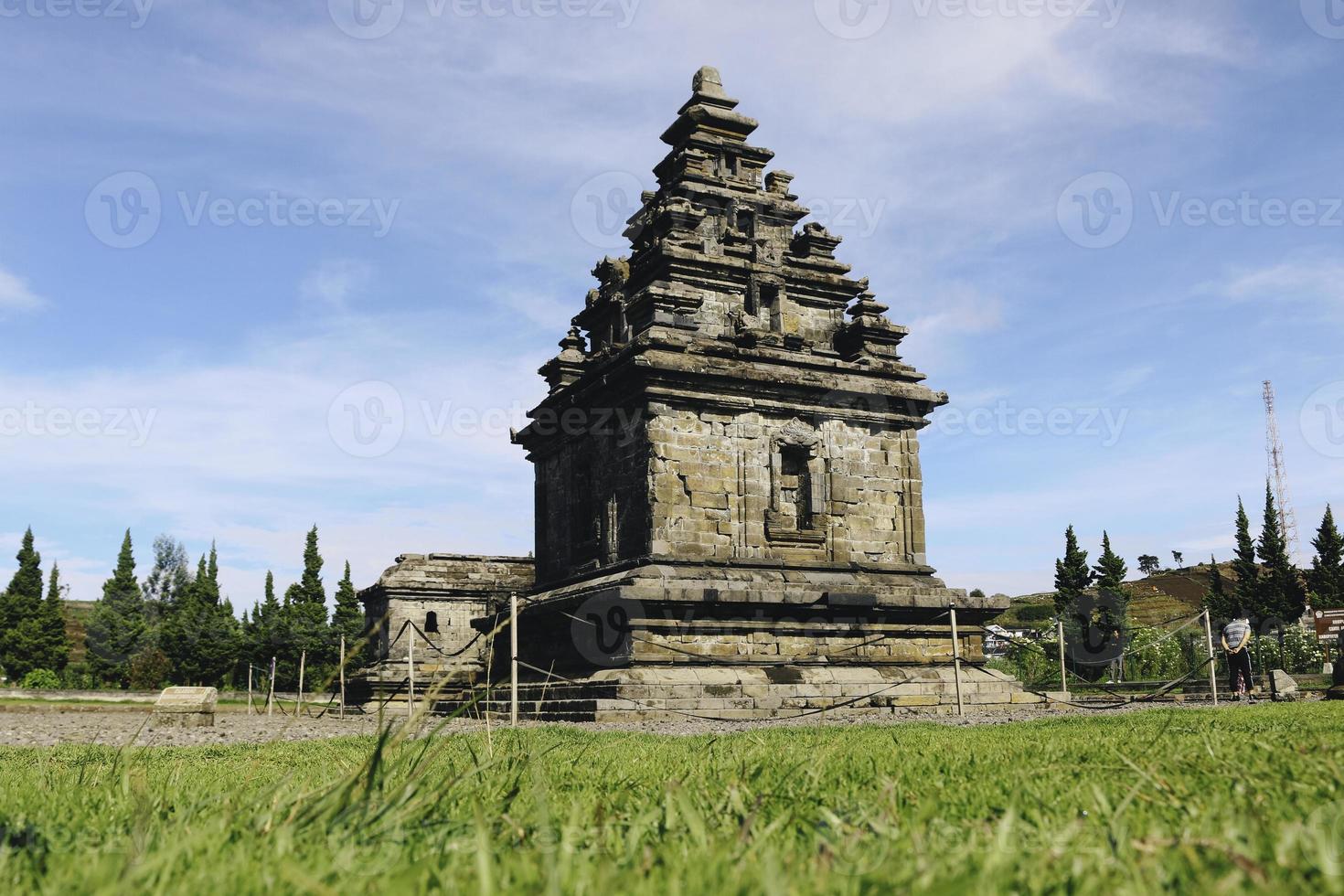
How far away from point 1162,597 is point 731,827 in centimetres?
8290

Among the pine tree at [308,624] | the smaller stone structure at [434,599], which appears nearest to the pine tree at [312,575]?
the pine tree at [308,624]

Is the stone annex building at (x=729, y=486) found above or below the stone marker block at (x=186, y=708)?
above

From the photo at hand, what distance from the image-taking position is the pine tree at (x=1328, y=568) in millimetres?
47719

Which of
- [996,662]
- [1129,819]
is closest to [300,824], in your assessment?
[1129,819]

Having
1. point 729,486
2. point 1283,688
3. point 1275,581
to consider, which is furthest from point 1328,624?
point 729,486

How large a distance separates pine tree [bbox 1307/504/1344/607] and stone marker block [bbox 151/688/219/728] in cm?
4797

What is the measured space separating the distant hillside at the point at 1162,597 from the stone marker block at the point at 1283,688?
47760 millimetres

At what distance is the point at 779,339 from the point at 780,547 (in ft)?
12.6

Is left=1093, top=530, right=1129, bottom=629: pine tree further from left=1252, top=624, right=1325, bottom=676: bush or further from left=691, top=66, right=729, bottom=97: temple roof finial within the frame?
left=691, top=66, right=729, bottom=97: temple roof finial

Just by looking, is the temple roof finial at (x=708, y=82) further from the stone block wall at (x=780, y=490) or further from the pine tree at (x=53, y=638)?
the pine tree at (x=53, y=638)

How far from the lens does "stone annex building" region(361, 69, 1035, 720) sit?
15.7 m

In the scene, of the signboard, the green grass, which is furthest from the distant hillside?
the green grass

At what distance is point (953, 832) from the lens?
2492 millimetres

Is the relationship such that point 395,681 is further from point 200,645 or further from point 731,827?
point 200,645
